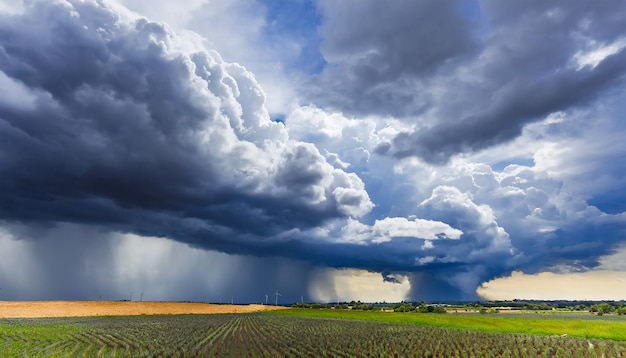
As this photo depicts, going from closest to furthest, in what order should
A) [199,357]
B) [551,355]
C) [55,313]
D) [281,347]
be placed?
[199,357]
[551,355]
[281,347]
[55,313]

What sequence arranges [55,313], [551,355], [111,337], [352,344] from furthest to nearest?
[55,313], [111,337], [352,344], [551,355]

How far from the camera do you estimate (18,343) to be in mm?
52656

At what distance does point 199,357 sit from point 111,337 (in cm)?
2453

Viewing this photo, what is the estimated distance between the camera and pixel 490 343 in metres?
56.1

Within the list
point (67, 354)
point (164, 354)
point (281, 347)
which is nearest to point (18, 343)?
point (67, 354)

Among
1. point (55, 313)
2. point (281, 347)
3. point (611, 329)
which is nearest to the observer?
point (281, 347)

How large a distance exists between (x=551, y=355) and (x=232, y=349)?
3551 cm

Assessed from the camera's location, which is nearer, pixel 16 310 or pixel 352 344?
pixel 352 344

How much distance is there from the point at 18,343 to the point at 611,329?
93.9m

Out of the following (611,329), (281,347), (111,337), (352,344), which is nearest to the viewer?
(281,347)

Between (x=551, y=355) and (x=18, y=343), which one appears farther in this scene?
(x=18, y=343)

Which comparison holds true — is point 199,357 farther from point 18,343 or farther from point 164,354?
A: point 18,343

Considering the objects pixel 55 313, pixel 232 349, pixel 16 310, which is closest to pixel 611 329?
pixel 232 349

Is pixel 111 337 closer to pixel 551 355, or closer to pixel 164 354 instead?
pixel 164 354
